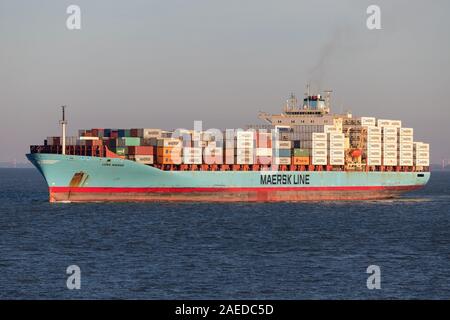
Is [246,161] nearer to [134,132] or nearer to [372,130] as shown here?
[134,132]

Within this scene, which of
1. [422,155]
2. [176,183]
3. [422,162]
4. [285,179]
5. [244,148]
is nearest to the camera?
[176,183]

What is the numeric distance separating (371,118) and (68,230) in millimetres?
52138

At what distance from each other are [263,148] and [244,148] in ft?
10.8

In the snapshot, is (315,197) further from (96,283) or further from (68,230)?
(96,283)

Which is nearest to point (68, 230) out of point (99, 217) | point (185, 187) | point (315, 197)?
point (99, 217)

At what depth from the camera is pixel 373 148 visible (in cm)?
9781

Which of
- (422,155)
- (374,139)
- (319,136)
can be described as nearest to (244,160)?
(319,136)

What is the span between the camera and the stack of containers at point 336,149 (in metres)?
93.2

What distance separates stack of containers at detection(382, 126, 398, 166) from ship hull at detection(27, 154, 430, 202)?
203 inches

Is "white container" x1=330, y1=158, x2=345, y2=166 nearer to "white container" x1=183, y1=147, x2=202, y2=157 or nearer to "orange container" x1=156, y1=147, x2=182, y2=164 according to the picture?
"white container" x1=183, y1=147, x2=202, y2=157

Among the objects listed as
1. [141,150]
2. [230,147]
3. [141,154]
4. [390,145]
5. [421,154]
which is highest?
[390,145]

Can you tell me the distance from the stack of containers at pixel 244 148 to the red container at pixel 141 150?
9952 millimetres

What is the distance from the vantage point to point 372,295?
116ft
